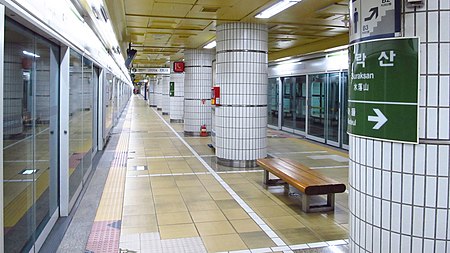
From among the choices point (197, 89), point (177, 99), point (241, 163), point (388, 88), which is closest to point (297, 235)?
point (388, 88)

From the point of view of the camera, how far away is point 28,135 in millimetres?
3209

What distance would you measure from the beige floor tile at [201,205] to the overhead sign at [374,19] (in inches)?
114

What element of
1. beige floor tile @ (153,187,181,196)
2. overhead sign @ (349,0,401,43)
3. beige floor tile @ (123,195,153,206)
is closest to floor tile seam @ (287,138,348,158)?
beige floor tile @ (153,187,181,196)

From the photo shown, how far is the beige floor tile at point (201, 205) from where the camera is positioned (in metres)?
4.81

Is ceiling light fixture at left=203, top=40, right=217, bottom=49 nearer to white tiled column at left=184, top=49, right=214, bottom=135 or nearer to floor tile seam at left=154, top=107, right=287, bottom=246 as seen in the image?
white tiled column at left=184, top=49, right=214, bottom=135

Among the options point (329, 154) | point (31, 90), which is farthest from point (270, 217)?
point (329, 154)

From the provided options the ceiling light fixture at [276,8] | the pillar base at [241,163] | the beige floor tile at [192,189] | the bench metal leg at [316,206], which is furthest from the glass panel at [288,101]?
the bench metal leg at [316,206]

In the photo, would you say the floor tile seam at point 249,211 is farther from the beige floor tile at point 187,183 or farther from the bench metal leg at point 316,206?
the bench metal leg at point 316,206

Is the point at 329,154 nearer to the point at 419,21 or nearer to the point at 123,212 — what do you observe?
the point at 123,212

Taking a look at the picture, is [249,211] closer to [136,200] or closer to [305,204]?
[305,204]

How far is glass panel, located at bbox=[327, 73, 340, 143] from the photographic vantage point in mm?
10156

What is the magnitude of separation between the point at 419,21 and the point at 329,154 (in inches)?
278

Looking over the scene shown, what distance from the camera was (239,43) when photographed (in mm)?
7375

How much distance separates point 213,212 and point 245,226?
59cm
